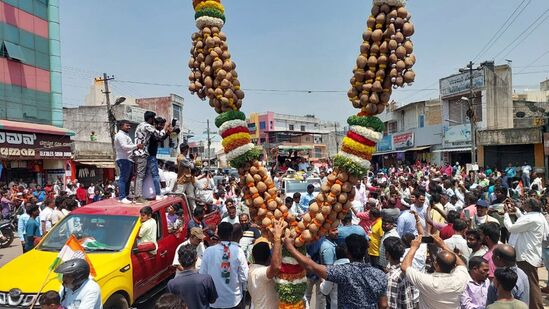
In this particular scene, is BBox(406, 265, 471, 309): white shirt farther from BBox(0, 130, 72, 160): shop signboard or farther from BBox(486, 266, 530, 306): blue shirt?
BBox(0, 130, 72, 160): shop signboard

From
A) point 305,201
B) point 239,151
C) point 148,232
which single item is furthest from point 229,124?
point 305,201

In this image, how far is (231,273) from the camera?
4742mm

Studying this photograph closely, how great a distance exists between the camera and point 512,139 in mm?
26500

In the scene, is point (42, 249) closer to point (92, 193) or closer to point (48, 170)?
point (92, 193)

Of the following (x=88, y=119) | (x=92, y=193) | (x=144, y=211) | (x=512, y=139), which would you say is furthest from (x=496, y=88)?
(x=88, y=119)

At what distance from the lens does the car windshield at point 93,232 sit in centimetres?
581

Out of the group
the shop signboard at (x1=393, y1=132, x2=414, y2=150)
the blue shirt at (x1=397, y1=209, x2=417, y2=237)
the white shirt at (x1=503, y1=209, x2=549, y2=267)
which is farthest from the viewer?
the shop signboard at (x1=393, y1=132, x2=414, y2=150)

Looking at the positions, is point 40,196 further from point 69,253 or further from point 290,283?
point 290,283

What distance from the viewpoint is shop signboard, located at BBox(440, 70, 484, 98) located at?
2883 cm

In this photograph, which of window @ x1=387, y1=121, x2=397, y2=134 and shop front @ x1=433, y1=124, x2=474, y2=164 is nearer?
shop front @ x1=433, y1=124, x2=474, y2=164

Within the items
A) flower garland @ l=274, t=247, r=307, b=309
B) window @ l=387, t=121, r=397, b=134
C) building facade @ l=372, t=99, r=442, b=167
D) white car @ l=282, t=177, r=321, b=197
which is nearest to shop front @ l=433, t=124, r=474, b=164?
building facade @ l=372, t=99, r=442, b=167

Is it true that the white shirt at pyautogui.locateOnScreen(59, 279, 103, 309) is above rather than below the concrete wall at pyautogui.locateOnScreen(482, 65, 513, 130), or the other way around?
below

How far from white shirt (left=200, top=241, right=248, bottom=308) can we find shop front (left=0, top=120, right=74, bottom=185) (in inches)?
783

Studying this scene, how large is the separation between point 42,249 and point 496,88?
100 feet
